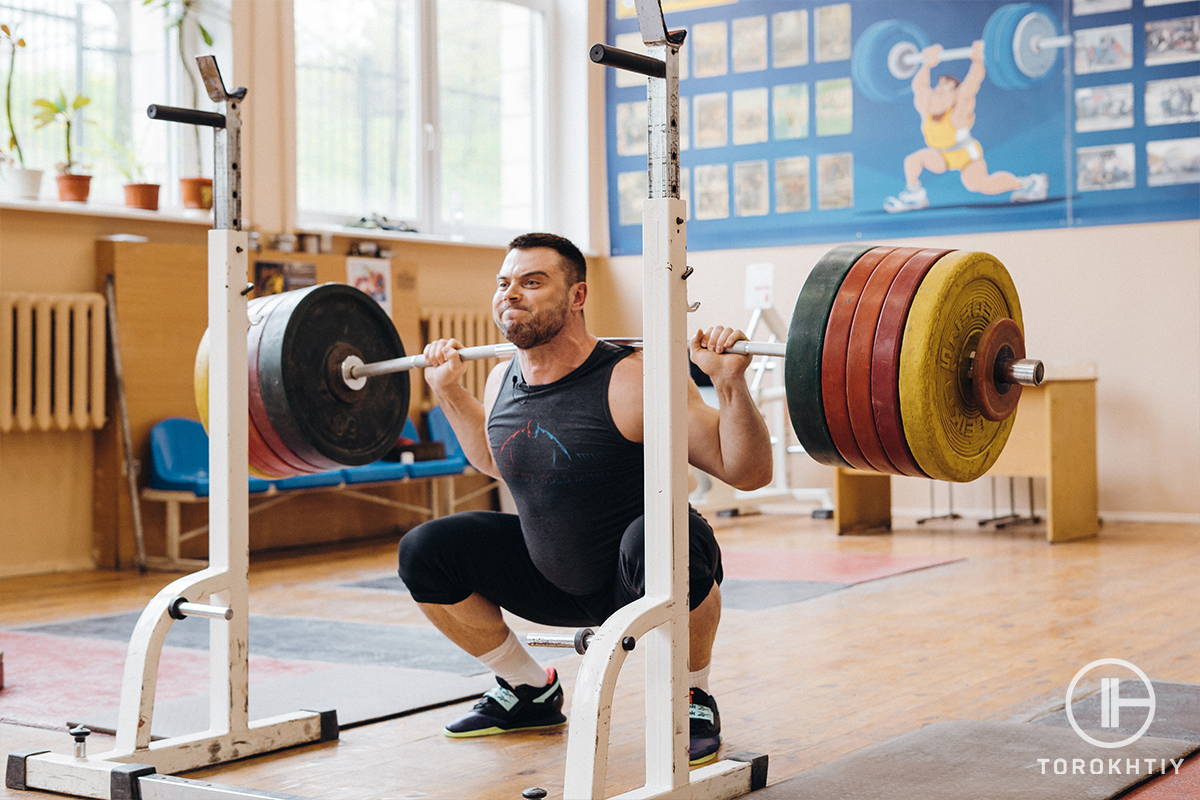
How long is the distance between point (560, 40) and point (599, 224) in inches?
41.3

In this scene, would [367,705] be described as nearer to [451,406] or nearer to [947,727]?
[451,406]

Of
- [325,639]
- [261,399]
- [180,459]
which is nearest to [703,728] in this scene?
[261,399]

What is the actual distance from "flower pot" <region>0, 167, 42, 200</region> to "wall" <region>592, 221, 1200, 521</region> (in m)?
4.14

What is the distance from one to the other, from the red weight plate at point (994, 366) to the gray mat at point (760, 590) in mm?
2132

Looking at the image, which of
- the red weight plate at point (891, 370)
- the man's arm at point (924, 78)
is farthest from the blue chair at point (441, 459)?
the red weight plate at point (891, 370)

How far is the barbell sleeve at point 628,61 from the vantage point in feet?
6.87

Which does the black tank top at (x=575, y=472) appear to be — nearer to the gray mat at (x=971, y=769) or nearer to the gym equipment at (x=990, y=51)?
the gray mat at (x=971, y=769)

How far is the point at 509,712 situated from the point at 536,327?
0.80 metres

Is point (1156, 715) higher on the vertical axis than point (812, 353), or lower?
lower

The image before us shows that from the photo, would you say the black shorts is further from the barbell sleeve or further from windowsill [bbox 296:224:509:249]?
windowsill [bbox 296:224:509:249]

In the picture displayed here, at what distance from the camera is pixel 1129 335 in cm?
668

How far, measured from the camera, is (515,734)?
9.43 feet

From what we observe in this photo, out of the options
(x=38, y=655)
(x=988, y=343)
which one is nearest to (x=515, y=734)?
(x=988, y=343)

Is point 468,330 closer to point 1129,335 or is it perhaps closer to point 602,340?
point 1129,335
